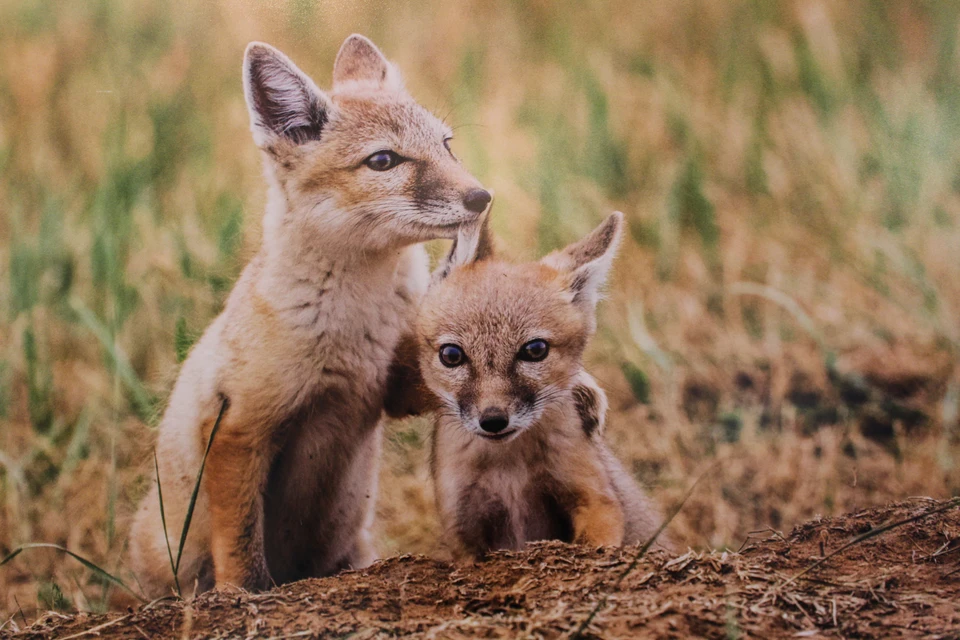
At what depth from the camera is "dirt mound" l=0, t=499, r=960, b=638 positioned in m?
3.14

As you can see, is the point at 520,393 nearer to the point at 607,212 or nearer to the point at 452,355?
the point at 452,355

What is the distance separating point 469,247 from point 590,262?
1.60 feet

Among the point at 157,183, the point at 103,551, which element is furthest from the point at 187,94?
the point at 103,551

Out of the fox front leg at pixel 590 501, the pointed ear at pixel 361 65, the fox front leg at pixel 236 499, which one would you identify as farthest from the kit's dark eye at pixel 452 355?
the pointed ear at pixel 361 65

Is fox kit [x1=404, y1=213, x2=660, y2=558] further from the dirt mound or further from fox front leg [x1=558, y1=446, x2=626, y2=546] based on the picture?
the dirt mound

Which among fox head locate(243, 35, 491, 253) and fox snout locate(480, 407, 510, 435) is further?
fox head locate(243, 35, 491, 253)

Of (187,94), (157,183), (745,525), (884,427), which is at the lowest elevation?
(745,525)

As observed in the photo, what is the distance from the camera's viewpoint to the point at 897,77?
7.42 metres

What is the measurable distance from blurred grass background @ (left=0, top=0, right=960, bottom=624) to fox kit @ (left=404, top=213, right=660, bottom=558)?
98 cm

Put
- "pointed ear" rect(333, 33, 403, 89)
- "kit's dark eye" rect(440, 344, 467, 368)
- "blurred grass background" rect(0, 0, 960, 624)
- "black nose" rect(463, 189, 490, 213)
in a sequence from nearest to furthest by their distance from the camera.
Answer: "kit's dark eye" rect(440, 344, 467, 368) → "black nose" rect(463, 189, 490, 213) → "pointed ear" rect(333, 33, 403, 89) → "blurred grass background" rect(0, 0, 960, 624)

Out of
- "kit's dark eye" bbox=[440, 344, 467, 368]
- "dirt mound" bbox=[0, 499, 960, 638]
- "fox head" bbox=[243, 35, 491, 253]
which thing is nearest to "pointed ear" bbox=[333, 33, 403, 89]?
"fox head" bbox=[243, 35, 491, 253]

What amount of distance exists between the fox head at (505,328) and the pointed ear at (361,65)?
1.05 metres

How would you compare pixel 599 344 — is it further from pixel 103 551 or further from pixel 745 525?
pixel 103 551

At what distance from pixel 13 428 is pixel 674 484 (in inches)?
158
